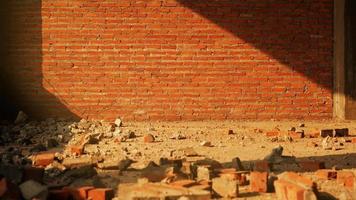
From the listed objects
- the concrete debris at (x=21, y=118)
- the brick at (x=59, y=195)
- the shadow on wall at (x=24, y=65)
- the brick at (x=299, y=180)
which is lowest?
the brick at (x=59, y=195)

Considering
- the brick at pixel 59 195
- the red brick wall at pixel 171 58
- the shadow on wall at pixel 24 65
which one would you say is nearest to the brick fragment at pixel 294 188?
the brick at pixel 59 195

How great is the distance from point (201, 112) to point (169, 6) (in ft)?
6.82

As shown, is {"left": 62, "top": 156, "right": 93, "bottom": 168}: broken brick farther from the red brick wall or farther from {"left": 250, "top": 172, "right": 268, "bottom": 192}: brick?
the red brick wall

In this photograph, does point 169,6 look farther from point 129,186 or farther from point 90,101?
point 129,186

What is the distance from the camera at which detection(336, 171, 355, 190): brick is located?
4949mm

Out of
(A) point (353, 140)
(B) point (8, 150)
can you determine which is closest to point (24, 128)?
(B) point (8, 150)

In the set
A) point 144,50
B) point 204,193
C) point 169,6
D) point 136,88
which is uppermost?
point 169,6

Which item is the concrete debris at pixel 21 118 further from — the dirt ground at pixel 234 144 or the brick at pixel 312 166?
the brick at pixel 312 166

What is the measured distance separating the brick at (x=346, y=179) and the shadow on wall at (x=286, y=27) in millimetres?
5375

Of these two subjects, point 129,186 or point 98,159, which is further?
point 98,159

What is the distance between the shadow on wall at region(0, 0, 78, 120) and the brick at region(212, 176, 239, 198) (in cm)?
581

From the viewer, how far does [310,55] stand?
1027cm

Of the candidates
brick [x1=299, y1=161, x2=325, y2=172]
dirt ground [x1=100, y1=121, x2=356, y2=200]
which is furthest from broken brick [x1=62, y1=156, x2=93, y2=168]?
brick [x1=299, y1=161, x2=325, y2=172]

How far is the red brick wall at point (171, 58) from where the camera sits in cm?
1000
